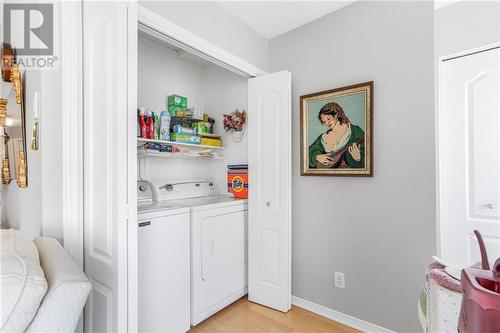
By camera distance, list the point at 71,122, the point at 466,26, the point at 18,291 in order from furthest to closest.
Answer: the point at 466,26
the point at 71,122
the point at 18,291

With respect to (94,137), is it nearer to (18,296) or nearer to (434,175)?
→ (18,296)

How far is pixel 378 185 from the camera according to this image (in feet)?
6.24

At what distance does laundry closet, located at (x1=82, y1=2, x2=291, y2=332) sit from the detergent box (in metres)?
0.01

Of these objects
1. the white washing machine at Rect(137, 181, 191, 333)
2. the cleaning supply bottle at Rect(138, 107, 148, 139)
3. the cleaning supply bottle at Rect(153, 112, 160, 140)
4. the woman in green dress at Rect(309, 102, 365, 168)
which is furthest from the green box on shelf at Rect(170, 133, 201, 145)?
the woman in green dress at Rect(309, 102, 365, 168)

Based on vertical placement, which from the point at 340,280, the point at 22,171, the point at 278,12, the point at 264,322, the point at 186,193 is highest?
the point at 278,12

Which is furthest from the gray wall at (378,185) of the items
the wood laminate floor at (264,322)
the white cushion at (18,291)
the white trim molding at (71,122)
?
the white cushion at (18,291)

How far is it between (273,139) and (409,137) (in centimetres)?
106

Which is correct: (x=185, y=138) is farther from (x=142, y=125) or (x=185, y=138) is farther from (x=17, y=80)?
(x=17, y=80)

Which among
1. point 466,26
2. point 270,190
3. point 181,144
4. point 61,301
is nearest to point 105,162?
point 61,301

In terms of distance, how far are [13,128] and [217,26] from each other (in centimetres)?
181

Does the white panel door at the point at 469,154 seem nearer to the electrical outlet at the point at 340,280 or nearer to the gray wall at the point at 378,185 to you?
the gray wall at the point at 378,185

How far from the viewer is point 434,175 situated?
1671 mm

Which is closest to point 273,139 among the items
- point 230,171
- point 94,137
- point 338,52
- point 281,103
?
point 281,103

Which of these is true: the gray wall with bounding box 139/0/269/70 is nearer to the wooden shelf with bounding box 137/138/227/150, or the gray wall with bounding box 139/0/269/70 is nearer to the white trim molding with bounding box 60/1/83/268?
the white trim molding with bounding box 60/1/83/268
